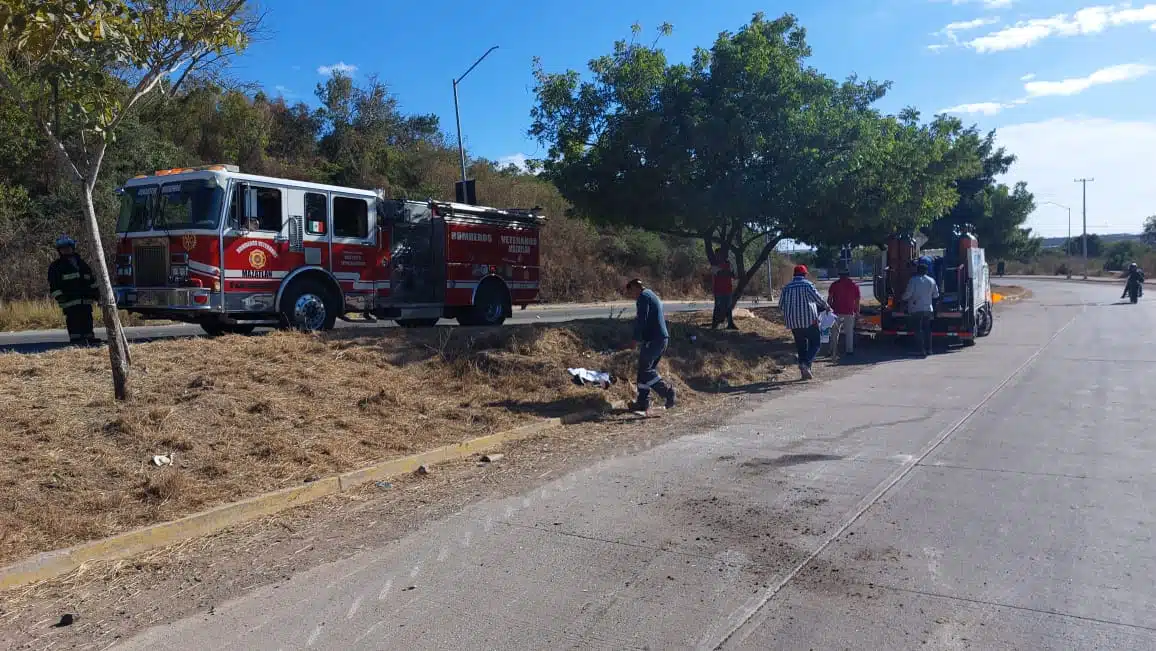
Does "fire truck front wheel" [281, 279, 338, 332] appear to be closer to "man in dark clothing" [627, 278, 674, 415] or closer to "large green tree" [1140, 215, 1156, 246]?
"man in dark clothing" [627, 278, 674, 415]

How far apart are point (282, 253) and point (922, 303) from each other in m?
11.9

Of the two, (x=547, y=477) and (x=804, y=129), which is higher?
(x=804, y=129)

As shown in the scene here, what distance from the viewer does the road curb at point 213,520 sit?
5.07 meters

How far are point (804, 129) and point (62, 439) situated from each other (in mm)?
11952

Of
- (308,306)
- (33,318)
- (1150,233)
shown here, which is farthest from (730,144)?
(1150,233)

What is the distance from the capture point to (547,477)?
24.5 ft

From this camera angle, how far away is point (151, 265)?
37.7 feet

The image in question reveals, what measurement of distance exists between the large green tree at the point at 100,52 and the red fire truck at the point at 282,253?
2858 mm

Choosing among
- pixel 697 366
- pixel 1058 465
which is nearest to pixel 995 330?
pixel 697 366

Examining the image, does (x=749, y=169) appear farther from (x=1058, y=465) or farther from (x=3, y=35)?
(x=3, y=35)

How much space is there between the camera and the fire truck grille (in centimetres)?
1132

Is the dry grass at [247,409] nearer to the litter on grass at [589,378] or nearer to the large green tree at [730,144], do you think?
the litter on grass at [589,378]

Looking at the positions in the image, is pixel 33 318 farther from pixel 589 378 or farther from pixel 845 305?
pixel 845 305

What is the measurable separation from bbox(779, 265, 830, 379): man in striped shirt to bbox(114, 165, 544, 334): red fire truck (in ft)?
18.7
